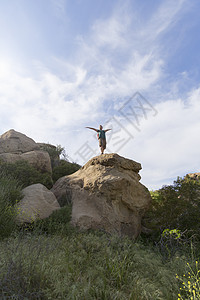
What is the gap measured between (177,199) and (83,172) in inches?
155

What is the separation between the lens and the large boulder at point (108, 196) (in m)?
7.55

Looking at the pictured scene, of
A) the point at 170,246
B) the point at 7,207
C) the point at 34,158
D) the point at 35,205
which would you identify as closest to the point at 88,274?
the point at 7,207

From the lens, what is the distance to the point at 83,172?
30.4 ft

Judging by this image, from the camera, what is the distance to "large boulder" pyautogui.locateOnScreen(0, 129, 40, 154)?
11.8 metres

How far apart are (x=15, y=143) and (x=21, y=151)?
575 mm

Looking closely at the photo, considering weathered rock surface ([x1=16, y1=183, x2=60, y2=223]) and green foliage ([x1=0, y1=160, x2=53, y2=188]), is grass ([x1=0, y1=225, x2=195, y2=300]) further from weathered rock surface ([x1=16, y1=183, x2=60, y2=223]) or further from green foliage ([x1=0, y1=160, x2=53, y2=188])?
green foliage ([x1=0, y1=160, x2=53, y2=188])

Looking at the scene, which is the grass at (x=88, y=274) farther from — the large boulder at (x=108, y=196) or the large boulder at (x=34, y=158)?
the large boulder at (x=34, y=158)

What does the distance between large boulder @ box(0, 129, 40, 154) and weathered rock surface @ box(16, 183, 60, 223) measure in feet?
14.7

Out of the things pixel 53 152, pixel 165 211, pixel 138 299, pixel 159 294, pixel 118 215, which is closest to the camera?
pixel 138 299

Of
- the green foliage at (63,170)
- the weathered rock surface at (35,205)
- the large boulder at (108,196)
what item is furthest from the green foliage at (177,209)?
the green foliage at (63,170)

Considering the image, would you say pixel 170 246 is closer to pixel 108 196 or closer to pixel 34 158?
pixel 108 196

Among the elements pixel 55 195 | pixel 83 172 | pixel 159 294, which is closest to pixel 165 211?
pixel 83 172

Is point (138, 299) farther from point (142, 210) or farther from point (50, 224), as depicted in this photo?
point (142, 210)

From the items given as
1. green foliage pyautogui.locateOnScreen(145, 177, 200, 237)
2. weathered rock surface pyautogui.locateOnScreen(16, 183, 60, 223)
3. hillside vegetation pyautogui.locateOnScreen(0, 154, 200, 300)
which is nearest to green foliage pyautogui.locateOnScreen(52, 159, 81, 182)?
weathered rock surface pyautogui.locateOnScreen(16, 183, 60, 223)
